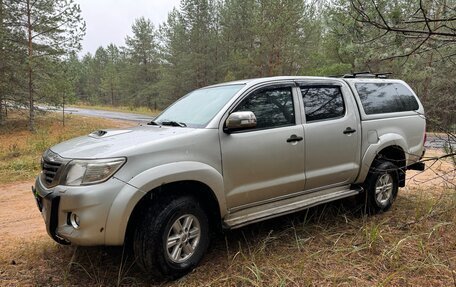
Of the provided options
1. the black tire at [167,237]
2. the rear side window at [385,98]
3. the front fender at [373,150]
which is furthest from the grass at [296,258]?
the rear side window at [385,98]

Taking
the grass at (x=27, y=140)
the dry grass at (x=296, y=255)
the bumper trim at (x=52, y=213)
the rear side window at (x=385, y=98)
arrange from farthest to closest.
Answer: the grass at (x=27, y=140)
the rear side window at (x=385, y=98)
the dry grass at (x=296, y=255)
the bumper trim at (x=52, y=213)

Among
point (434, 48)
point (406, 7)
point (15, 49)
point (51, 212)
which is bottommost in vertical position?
point (51, 212)

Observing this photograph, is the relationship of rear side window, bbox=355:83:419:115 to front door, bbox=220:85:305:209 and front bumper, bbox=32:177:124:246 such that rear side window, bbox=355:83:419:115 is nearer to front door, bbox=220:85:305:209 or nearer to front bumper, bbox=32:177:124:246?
front door, bbox=220:85:305:209

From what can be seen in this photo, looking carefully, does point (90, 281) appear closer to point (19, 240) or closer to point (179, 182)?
point (179, 182)

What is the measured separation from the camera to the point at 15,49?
16219mm

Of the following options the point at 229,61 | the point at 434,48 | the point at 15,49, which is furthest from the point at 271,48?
the point at 434,48

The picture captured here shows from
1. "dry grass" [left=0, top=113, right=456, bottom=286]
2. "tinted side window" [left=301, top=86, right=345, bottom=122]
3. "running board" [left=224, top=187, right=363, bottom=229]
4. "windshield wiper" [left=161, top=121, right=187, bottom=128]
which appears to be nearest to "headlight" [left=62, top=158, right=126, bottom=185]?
"dry grass" [left=0, top=113, right=456, bottom=286]

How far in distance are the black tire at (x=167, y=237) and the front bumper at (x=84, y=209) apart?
0.34 metres

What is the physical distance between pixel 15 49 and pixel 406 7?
17.5 m

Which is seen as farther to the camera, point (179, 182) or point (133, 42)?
point (133, 42)

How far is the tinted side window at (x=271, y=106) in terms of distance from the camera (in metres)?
3.91

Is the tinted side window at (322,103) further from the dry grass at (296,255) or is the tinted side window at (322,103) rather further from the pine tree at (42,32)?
the pine tree at (42,32)

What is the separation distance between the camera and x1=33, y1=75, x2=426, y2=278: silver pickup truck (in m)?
2.98

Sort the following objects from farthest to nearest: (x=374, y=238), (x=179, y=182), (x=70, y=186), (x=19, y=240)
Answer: (x=19, y=240), (x=374, y=238), (x=179, y=182), (x=70, y=186)
